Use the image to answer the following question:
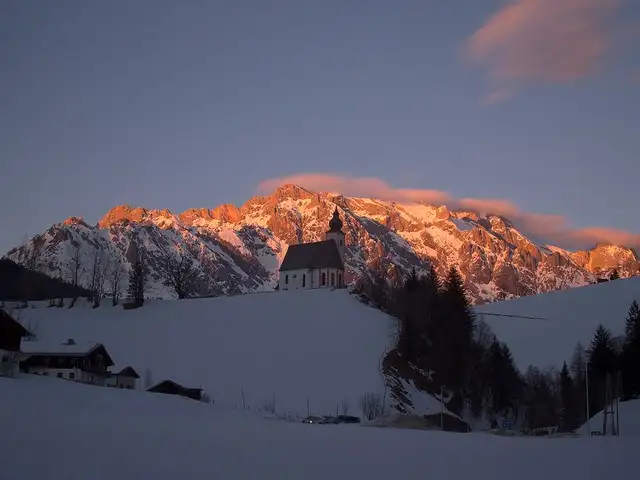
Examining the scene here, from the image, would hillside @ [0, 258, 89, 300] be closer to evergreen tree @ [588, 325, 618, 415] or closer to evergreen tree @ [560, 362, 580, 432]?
evergreen tree @ [560, 362, 580, 432]

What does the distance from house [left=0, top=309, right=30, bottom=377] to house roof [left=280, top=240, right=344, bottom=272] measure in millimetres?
96713

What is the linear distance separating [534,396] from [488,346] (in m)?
10.3

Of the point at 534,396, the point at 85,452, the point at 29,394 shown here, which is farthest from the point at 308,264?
the point at 85,452

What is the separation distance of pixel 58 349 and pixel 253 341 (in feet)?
99.5

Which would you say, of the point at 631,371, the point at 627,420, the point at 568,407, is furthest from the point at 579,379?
the point at 627,420

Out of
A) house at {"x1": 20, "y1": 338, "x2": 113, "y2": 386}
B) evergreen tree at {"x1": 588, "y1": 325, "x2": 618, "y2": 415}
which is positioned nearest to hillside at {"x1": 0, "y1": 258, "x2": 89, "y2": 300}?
house at {"x1": 20, "y1": 338, "x2": 113, "y2": 386}

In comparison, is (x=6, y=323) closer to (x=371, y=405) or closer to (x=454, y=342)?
(x=371, y=405)

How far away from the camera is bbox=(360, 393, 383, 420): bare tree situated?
75250 millimetres

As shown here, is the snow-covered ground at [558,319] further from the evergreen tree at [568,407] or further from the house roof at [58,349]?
the house roof at [58,349]

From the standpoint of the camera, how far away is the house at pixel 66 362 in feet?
Result: 244

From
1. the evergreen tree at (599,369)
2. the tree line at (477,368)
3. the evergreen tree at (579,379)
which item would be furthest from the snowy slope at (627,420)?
the evergreen tree at (599,369)

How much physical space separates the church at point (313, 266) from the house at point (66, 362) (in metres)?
78.3

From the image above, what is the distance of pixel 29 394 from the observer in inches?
1766

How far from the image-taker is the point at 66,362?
7544cm
